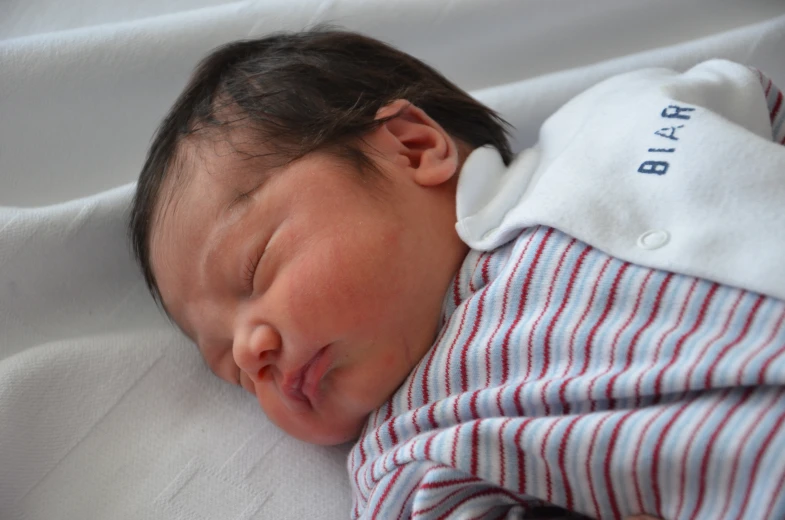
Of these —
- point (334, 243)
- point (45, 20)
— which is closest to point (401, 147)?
point (334, 243)

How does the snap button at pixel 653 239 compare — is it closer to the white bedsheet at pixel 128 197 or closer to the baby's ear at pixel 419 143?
the baby's ear at pixel 419 143

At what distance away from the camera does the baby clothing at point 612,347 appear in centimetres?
70

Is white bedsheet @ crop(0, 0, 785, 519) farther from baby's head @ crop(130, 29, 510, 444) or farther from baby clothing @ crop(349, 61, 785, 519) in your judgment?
baby clothing @ crop(349, 61, 785, 519)

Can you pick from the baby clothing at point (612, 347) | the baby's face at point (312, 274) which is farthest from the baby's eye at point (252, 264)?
the baby clothing at point (612, 347)

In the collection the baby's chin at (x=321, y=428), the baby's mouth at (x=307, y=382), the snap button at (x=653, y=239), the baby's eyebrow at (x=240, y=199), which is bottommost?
the baby's chin at (x=321, y=428)

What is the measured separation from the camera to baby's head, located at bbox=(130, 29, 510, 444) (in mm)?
882

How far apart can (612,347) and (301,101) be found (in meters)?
0.50

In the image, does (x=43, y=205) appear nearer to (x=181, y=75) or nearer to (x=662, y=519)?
(x=181, y=75)

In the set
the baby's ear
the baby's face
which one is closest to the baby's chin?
the baby's face

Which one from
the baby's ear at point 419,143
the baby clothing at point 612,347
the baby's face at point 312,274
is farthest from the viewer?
the baby's ear at point 419,143

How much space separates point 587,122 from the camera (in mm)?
1005

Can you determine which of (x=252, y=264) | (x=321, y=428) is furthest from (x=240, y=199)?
(x=321, y=428)

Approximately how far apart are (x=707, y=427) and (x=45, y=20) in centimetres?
135

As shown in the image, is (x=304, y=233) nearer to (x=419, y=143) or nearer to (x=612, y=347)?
(x=419, y=143)
